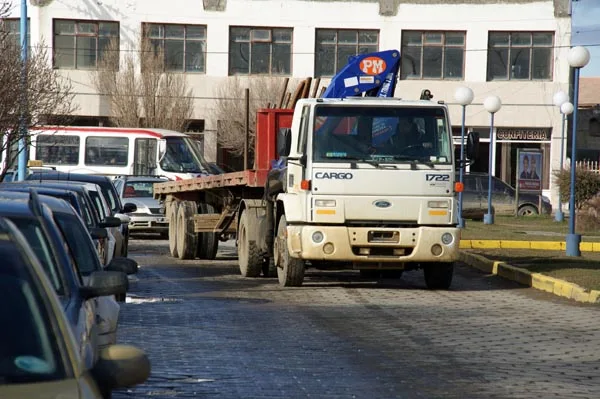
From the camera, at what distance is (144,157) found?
39.8 meters

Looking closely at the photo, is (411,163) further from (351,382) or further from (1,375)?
(1,375)

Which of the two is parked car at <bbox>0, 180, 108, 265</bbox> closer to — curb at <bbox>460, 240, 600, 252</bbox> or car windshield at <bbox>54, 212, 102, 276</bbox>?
car windshield at <bbox>54, 212, 102, 276</bbox>

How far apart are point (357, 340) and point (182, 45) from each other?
41.9 metres

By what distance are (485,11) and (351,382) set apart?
45016mm

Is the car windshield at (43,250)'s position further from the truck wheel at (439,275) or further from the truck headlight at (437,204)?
the truck wheel at (439,275)

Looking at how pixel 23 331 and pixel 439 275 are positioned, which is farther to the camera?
pixel 439 275

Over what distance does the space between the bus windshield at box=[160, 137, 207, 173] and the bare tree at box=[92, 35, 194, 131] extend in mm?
→ 10884

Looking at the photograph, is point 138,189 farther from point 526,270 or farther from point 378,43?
point 378,43

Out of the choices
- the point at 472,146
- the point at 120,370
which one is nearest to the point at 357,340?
the point at 472,146

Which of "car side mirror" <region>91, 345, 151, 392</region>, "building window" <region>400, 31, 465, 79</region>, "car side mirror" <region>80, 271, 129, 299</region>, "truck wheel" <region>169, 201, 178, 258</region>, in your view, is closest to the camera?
"car side mirror" <region>91, 345, 151, 392</region>

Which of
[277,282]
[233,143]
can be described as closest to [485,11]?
[233,143]

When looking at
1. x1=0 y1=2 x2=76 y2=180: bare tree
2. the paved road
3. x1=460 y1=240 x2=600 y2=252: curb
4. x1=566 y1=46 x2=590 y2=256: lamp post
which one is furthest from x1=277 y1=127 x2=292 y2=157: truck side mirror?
x1=460 y1=240 x2=600 y2=252: curb

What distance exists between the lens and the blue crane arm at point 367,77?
791 inches

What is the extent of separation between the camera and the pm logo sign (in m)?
20.2
